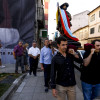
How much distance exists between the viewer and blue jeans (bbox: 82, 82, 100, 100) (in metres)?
2.80

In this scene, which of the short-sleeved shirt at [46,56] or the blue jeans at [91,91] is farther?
the short-sleeved shirt at [46,56]

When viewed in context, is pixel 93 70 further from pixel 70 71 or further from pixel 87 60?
pixel 70 71

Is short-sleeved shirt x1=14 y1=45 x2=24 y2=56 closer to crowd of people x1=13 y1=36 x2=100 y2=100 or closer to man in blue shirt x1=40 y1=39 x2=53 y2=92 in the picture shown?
man in blue shirt x1=40 y1=39 x2=53 y2=92

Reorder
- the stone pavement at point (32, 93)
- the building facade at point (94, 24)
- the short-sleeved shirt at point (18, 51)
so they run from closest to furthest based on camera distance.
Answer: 1. the stone pavement at point (32, 93)
2. the short-sleeved shirt at point (18, 51)
3. the building facade at point (94, 24)

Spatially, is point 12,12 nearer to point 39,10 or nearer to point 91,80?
point 39,10

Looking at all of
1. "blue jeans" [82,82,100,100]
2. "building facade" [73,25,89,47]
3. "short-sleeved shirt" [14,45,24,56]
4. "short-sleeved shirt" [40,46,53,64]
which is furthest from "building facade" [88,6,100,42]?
"blue jeans" [82,82,100,100]

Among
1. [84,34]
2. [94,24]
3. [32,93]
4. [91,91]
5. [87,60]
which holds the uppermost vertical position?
[94,24]

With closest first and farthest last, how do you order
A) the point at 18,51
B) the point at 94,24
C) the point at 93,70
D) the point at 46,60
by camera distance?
1. the point at 93,70
2. the point at 46,60
3. the point at 18,51
4. the point at 94,24

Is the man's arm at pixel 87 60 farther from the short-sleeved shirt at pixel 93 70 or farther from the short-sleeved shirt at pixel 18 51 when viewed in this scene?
the short-sleeved shirt at pixel 18 51

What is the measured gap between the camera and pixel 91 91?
2.88m

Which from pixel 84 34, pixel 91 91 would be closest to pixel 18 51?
pixel 91 91

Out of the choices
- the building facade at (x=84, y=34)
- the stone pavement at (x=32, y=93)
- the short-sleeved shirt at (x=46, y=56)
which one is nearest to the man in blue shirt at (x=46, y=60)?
the short-sleeved shirt at (x=46, y=56)

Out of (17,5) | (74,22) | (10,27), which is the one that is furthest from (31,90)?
(74,22)

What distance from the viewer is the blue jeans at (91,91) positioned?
9.20 feet
